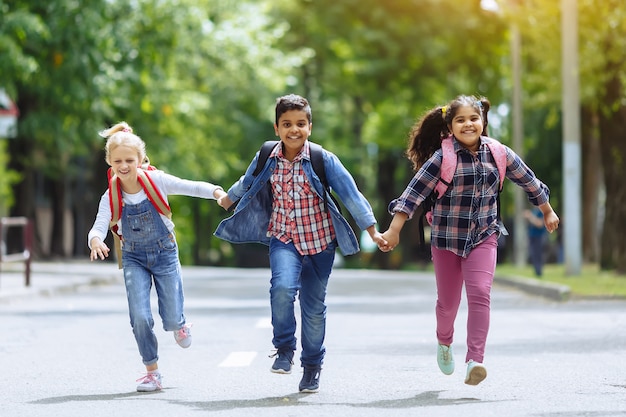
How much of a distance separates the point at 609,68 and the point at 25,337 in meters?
15.7

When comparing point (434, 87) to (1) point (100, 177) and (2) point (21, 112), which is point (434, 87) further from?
(2) point (21, 112)

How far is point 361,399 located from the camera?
7.63 meters

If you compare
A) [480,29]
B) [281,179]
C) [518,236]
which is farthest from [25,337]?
[480,29]

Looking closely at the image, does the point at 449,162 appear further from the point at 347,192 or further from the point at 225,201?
the point at 225,201

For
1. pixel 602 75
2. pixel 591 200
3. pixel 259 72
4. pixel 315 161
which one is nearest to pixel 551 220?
pixel 315 161

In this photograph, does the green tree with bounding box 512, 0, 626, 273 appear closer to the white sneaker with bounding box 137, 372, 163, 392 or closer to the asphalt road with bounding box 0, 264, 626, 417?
the asphalt road with bounding box 0, 264, 626, 417

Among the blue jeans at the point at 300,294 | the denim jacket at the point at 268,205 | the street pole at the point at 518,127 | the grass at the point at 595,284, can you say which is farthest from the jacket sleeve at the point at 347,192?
the street pole at the point at 518,127

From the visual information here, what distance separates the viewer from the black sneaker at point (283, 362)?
781cm

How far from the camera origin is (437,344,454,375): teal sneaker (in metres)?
8.14

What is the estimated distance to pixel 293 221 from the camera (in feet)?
25.8

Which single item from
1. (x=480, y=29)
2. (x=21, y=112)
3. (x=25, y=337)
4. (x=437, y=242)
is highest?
(x=480, y=29)

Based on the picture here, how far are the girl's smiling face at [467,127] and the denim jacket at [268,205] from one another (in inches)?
26.0

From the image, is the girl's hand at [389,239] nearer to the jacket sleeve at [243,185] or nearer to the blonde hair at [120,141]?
the jacket sleeve at [243,185]

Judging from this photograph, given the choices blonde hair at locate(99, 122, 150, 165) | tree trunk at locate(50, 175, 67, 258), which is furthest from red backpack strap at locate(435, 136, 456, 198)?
tree trunk at locate(50, 175, 67, 258)
